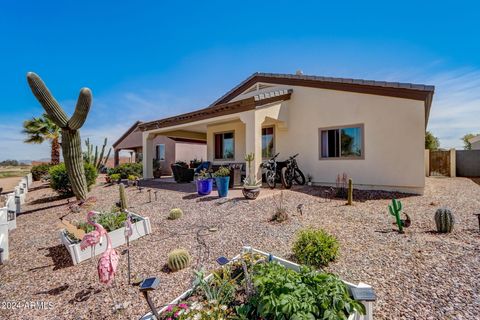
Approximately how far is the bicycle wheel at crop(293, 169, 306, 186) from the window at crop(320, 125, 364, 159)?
1.14 metres

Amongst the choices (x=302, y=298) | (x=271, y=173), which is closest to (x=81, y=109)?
(x=271, y=173)

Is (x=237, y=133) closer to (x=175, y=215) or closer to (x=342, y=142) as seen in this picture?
(x=342, y=142)

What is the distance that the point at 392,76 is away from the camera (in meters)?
9.25

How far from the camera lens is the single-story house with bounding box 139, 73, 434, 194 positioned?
7.28m

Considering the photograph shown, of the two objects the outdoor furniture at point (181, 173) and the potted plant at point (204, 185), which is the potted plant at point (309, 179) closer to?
the potted plant at point (204, 185)

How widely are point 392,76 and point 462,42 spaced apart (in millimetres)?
2177

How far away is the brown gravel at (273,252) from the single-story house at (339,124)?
1761 millimetres

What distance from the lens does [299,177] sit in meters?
9.42

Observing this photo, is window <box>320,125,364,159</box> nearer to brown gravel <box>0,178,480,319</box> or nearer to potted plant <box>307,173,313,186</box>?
potted plant <box>307,173,313,186</box>

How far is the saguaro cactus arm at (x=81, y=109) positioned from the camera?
6.49 meters

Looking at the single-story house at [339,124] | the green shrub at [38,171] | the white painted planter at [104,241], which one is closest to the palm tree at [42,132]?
the green shrub at [38,171]

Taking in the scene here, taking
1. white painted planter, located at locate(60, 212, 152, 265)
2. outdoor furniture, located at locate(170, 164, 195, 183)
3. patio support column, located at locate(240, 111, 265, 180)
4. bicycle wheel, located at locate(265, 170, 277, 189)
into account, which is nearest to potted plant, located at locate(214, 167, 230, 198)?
patio support column, located at locate(240, 111, 265, 180)

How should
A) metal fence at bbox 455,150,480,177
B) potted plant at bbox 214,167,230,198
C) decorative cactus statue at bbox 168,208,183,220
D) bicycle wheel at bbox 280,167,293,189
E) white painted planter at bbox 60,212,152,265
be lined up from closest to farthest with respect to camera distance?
white painted planter at bbox 60,212,152,265
decorative cactus statue at bbox 168,208,183,220
potted plant at bbox 214,167,230,198
bicycle wheel at bbox 280,167,293,189
metal fence at bbox 455,150,480,177

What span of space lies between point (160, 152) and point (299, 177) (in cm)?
1364
